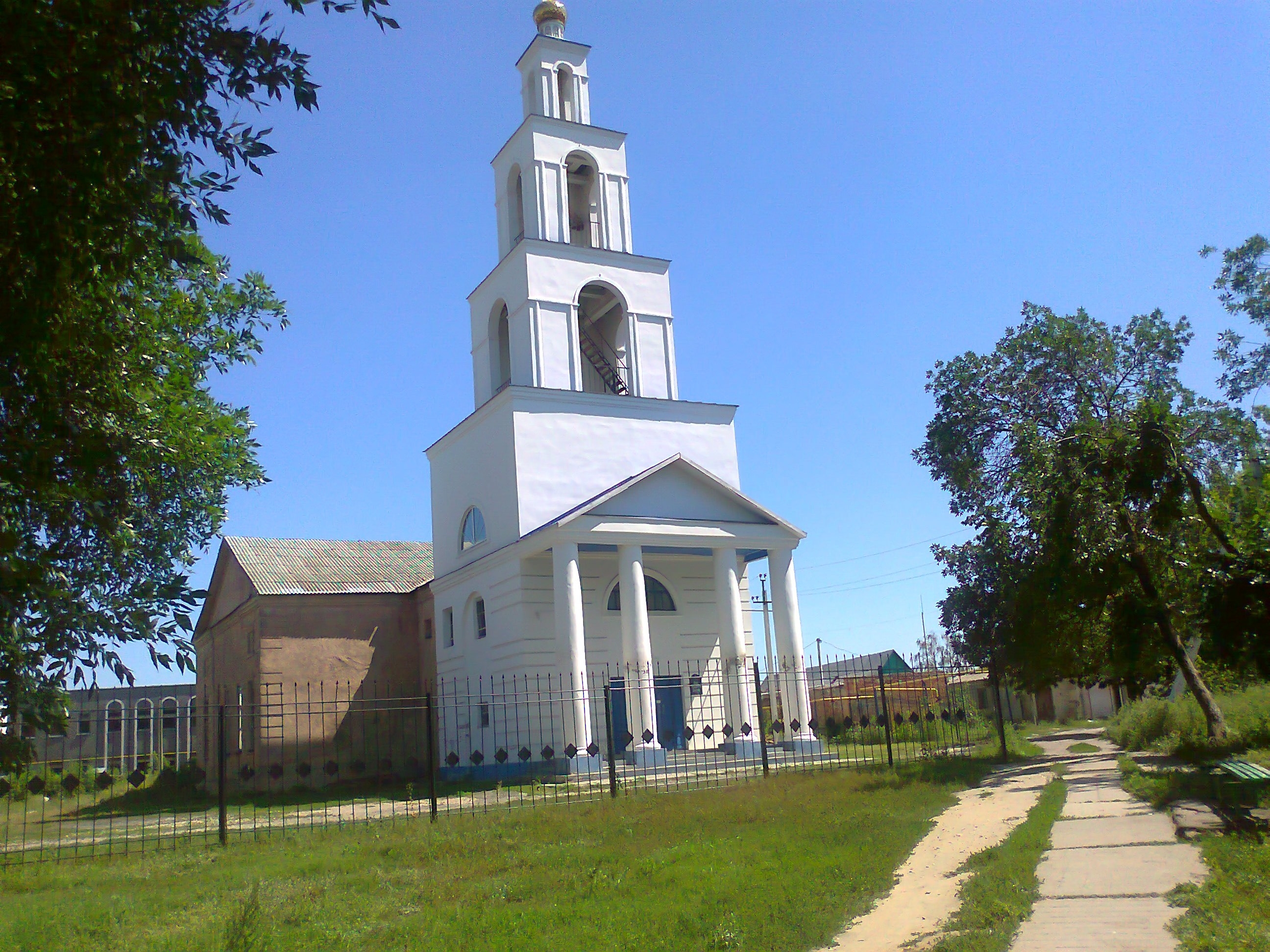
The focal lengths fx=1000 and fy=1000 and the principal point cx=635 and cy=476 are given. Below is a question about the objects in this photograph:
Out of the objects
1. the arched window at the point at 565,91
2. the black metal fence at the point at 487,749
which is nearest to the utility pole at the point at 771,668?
the black metal fence at the point at 487,749

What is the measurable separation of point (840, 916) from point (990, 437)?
46.1ft

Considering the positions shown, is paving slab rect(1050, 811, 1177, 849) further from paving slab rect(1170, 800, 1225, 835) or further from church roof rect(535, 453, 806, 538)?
church roof rect(535, 453, 806, 538)

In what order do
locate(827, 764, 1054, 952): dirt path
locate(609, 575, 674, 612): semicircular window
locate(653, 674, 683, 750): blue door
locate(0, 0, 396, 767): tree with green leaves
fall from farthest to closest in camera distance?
locate(609, 575, 674, 612): semicircular window, locate(653, 674, 683, 750): blue door, locate(827, 764, 1054, 952): dirt path, locate(0, 0, 396, 767): tree with green leaves

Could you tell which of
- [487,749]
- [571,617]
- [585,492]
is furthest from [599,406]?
[487,749]

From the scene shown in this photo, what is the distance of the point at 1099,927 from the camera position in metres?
6.26

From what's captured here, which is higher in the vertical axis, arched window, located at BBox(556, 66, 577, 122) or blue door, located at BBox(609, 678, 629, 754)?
arched window, located at BBox(556, 66, 577, 122)

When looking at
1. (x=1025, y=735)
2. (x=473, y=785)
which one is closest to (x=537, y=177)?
(x=473, y=785)

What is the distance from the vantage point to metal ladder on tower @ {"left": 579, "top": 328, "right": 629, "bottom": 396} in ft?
96.2

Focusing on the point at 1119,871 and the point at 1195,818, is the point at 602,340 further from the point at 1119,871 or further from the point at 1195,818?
the point at 1119,871

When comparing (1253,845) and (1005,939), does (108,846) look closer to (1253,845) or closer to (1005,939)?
(1005,939)

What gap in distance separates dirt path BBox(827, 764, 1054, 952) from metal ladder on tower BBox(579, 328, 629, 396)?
16.9m

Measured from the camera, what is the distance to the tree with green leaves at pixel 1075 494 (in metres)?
14.3

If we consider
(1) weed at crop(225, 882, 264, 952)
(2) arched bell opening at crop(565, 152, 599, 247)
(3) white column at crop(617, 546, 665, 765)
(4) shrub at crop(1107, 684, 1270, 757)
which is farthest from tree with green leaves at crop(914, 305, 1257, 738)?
(2) arched bell opening at crop(565, 152, 599, 247)

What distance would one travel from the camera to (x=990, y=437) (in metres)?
19.8
